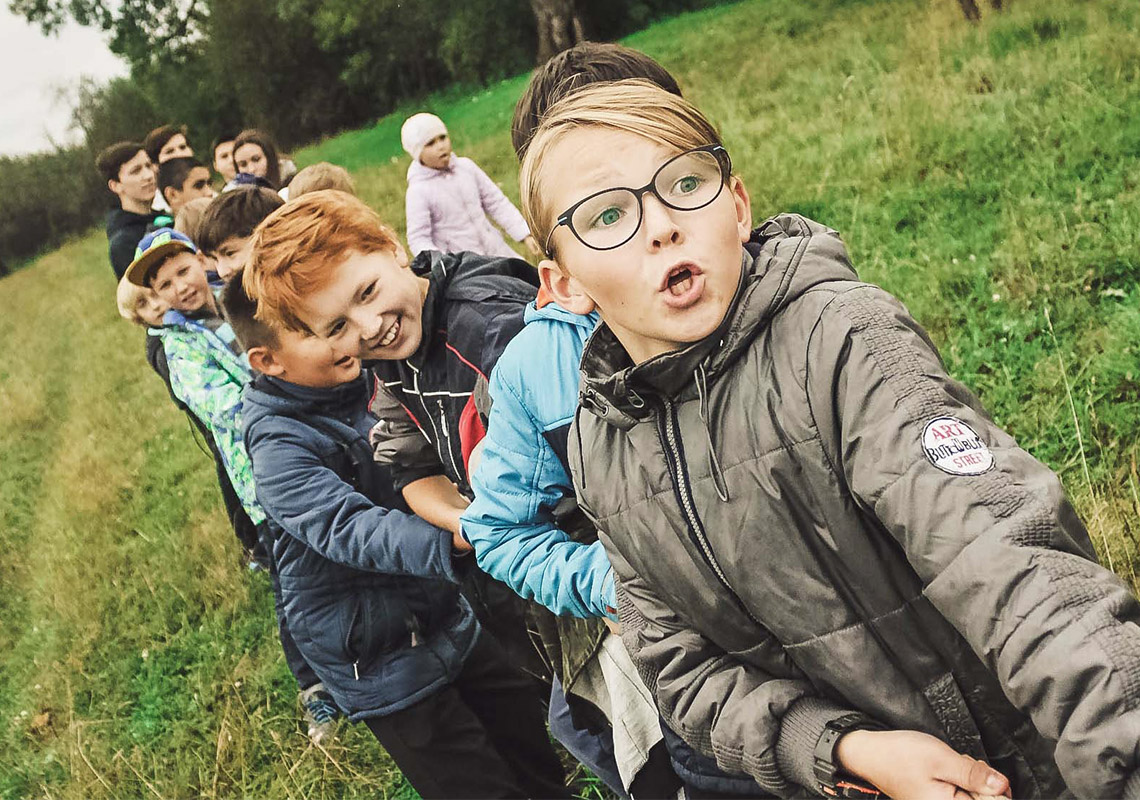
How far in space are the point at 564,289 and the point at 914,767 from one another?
2.97 feet

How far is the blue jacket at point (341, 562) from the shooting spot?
8.50ft

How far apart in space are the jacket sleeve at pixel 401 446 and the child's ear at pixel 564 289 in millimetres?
959

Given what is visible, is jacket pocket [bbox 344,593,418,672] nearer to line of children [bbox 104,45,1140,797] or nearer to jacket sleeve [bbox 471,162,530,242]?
line of children [bbox 104,45,1140,797]

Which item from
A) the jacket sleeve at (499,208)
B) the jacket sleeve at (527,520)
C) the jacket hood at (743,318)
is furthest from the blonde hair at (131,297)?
the jacket hood at (743,318)

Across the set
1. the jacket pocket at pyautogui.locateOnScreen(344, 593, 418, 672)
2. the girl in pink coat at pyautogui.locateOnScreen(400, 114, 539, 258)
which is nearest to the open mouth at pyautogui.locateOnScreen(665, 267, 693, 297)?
the jacket pocket at pyautogui.locateOnScreen(344, 593, 418, 672)

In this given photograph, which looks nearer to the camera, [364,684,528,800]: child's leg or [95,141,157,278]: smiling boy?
[364,684,528,800]: child's leg

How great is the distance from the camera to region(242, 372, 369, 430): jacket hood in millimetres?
2703

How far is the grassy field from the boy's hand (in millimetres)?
1662

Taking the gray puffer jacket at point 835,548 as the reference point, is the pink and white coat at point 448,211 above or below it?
above

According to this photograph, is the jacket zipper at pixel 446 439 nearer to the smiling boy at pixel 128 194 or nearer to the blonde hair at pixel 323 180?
the blonde hair at pixel 323 180

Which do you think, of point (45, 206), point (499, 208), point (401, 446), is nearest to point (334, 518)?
point (401, 446)

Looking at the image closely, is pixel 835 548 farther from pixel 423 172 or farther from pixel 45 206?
pixel 45 206

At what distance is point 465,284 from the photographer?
222cm

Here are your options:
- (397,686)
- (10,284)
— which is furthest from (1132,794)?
(10,284)
